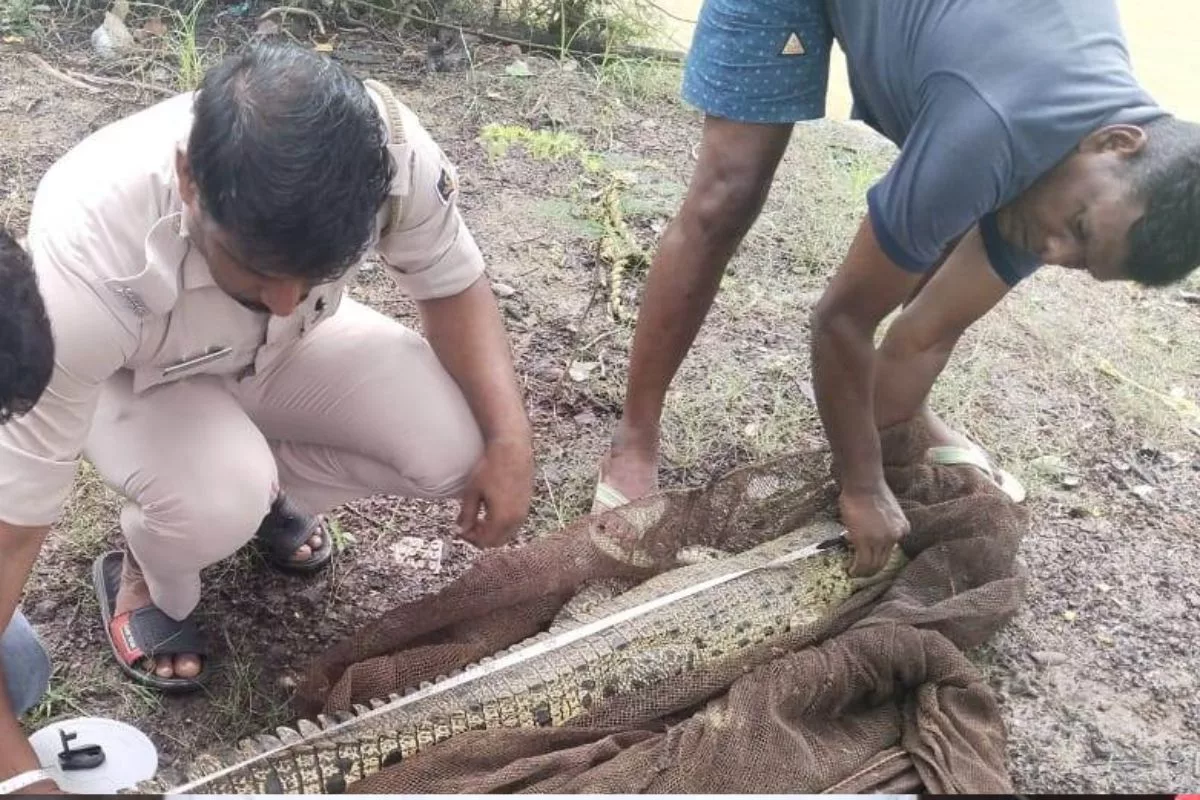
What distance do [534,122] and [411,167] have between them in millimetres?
2308

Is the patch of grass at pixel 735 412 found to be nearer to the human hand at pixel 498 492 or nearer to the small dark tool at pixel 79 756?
the human hand at pixel 498 492

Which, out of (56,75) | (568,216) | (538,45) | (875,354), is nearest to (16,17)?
(56,75)

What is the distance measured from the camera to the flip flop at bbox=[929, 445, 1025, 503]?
261 cm

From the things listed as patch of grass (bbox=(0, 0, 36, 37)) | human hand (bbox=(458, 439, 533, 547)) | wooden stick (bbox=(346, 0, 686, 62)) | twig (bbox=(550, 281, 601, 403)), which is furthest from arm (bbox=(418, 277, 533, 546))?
patch of grass (bbox=(0, 0, 36, 37))

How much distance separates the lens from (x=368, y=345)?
7.11 feet

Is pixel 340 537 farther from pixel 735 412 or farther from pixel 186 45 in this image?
pixel 186 45

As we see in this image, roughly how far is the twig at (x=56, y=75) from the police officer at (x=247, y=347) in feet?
6.90

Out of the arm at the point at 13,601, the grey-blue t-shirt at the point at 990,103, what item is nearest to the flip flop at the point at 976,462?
the grey-blue t-shirt at the point at 990,103

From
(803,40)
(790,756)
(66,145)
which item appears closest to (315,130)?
(803,40)

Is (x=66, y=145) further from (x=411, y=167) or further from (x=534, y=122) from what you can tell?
(x=411, y=167)

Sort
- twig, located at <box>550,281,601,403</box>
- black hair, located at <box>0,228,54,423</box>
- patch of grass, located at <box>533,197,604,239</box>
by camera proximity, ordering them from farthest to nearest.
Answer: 1. patch of grass, located at <box>533,197,604,239</box>
2. twig, located at <box>550,281,601,403</box>
3. black hair, located at <box>0,228,54,423</box>

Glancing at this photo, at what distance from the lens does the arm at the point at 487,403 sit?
7.12 ft

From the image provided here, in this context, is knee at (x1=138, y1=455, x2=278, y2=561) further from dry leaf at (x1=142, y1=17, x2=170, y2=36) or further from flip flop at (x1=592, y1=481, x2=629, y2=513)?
dry leaf at (x1=142, y1=17, x2=170, y2=36)

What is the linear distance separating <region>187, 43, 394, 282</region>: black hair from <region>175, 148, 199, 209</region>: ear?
26 millimetres
